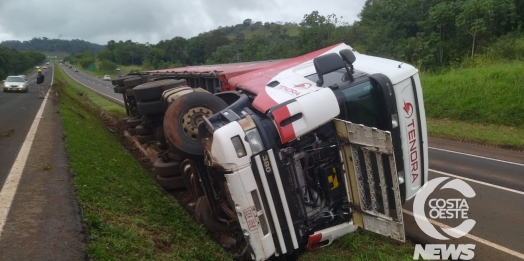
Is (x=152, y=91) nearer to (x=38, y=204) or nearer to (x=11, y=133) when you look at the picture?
(x=38, y=204)

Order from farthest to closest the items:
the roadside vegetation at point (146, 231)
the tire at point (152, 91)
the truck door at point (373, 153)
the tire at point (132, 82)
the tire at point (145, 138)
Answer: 1. the tire at point (132, 82)
2. the tire at point (145, 138)
3. the tire at point (152, 91)
4. the roadside vegetation at point (146, 231)
5. the truck door at point (373, 153)

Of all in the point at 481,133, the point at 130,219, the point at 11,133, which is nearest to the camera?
the point at 130,219

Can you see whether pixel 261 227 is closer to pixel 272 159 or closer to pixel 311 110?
pixel 272 159

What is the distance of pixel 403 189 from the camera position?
4.77 metres

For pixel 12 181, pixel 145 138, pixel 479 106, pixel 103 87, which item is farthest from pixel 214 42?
pixel 12 181

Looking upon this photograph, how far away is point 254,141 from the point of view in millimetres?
4059

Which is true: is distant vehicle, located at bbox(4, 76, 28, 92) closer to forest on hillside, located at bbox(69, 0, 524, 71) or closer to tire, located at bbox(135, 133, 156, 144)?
forest on hillside, located at bbox(69, 0, 524, 71)

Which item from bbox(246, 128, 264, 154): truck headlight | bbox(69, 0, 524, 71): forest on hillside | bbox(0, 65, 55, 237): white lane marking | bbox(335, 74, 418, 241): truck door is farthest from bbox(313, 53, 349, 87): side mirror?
bbox(69, 0, 524, 71): forest on hillside

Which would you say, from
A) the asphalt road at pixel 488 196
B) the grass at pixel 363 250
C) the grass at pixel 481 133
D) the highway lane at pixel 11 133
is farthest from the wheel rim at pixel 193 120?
the grass at pixel 481 133

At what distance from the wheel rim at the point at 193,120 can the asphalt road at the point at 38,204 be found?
1.45m

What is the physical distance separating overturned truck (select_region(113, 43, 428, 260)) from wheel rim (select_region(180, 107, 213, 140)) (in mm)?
12

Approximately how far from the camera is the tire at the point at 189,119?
16.6 feet

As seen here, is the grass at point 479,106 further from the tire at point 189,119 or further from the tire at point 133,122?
the tire at point 189,119

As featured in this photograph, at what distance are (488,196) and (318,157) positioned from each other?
12.6 ft
